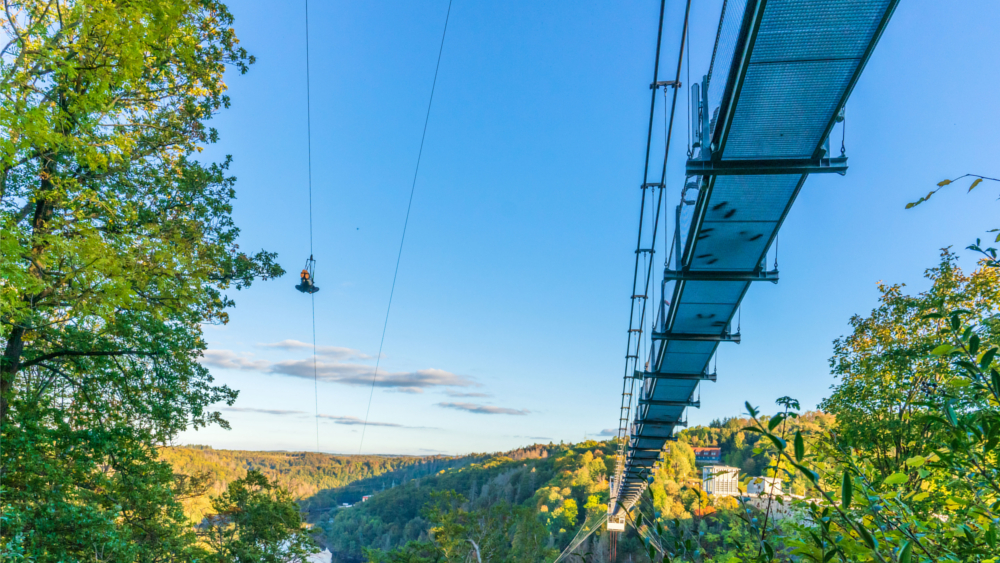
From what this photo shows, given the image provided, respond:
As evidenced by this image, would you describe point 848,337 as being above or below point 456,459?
above

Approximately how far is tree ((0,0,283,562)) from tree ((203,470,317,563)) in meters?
7.70

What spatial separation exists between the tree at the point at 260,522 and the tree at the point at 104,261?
7698 millimetres

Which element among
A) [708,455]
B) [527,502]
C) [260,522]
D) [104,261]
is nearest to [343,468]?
[527,502]

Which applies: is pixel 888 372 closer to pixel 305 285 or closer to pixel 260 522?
pixel 305 285

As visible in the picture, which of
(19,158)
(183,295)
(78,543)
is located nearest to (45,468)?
(78,543)

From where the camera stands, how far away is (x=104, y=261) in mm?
5922

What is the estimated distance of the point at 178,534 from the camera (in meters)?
12.8

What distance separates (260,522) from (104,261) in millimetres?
15353

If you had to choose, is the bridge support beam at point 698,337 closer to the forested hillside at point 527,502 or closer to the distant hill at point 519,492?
the forested hillside at point 527,502

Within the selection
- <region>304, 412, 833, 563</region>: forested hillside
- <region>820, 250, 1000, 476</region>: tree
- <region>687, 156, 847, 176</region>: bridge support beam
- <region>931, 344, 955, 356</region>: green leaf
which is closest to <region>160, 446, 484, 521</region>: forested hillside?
<region>304, 412, 833, 563</region>: forested hillside

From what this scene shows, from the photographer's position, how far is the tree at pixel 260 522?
17.5 meters

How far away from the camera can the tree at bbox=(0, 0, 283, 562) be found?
19.9 feet

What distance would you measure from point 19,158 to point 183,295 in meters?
2.54

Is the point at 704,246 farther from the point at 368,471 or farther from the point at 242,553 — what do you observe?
the point at 368,471
